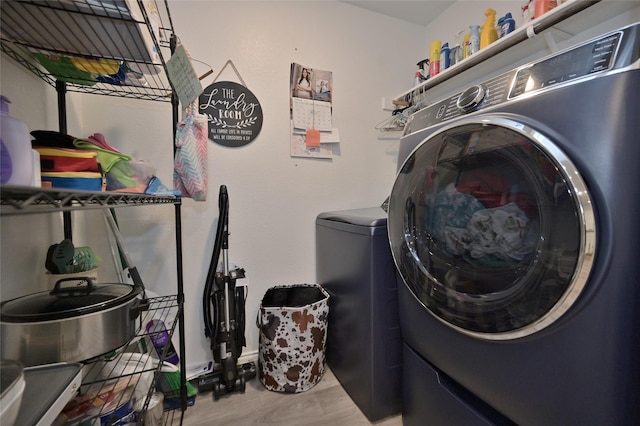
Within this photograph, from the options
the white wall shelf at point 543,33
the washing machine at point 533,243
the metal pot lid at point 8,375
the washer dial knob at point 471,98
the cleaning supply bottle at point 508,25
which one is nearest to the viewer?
the metal pot lid at point 8,375

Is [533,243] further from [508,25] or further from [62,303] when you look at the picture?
[508,25]

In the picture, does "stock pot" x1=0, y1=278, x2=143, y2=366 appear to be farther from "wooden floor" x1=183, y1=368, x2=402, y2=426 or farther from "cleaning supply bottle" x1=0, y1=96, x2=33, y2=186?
"wooden floor" x1=183, y1=368, x2=402, y2=426

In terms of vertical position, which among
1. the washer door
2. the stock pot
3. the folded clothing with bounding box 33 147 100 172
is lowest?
the stock pot

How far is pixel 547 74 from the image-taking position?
560mm

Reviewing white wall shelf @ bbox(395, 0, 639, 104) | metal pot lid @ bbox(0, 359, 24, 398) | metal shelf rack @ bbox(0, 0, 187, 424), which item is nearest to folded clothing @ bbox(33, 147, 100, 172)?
metal shelf rack @ bbox(0, 0, 187, 424)

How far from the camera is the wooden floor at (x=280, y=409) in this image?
1062 millimetres

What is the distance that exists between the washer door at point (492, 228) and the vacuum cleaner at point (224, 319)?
0.83m

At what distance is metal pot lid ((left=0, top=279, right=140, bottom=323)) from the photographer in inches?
21.9

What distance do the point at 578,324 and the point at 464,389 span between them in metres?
0.42

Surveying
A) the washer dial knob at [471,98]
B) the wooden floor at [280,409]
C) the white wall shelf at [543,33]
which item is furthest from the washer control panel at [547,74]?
the wooden floor at [280,409]

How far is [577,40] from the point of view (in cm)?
112

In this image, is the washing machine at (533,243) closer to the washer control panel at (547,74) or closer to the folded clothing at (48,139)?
the washer control panel at (547,74)

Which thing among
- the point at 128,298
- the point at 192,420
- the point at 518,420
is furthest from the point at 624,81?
the point at 192,420

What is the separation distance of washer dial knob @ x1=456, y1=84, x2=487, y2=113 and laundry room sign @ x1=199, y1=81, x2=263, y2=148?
1.05m
